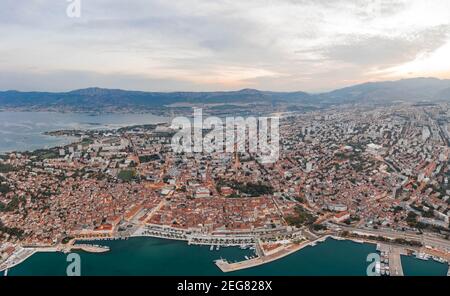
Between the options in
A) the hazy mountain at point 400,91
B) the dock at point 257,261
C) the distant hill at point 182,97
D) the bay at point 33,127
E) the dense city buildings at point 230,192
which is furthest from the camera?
the distant hill at point 182,97

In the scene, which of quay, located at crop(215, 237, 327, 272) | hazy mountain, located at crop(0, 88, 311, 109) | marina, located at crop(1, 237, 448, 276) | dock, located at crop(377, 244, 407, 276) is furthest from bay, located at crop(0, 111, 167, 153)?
dock, located at crop(377, 244, 407, 276)

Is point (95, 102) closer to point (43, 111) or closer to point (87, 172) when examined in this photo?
point (43, 111)

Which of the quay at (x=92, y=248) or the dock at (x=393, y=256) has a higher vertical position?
the dock at (x=393, y=256)

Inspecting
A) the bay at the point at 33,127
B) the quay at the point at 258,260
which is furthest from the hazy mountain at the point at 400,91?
the quay at the point at 258,260

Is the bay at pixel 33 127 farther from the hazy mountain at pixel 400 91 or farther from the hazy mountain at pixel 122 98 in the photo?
the hazy mountain at pixel 400 91
